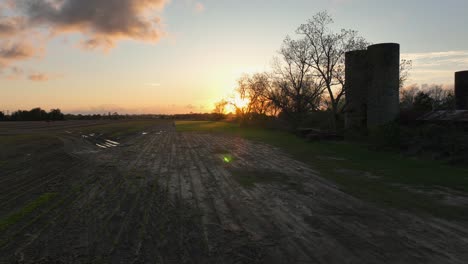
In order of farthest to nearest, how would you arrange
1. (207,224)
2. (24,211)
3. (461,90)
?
1. (461,90)
2. (24,211)
3. (207,224)

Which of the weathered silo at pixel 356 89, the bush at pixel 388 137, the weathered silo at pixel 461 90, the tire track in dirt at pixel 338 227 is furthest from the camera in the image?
the weathered silo at pixel 356 89

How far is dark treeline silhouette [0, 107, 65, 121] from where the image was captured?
293 feet

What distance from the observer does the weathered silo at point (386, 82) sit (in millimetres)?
21953

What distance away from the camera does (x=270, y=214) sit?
6.44 m

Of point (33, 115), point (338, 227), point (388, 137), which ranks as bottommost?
point (338, 227)

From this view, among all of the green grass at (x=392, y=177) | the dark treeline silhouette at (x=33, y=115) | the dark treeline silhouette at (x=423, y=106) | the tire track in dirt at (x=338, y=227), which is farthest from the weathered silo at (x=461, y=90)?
the dark treeline silhouette at (x=33, y=115)

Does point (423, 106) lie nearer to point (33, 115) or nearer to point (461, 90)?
point (461, 90)

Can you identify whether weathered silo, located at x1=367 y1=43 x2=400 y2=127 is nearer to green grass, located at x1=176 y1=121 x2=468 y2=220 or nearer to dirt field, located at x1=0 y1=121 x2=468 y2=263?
green grass, located at x1=176 y1=121 x2=468 y2=220

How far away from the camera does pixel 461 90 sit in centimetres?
2361

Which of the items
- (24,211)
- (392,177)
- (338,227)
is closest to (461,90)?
(392,177)

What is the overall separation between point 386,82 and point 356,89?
119 inches

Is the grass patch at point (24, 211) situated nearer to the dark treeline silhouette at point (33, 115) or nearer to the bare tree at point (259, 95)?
the bare tree at point (259, 95)

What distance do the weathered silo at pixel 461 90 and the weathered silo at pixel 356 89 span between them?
7220 millimetres

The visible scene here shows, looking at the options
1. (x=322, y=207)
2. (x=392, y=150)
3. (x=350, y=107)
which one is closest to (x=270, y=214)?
(x=322, y=207)
